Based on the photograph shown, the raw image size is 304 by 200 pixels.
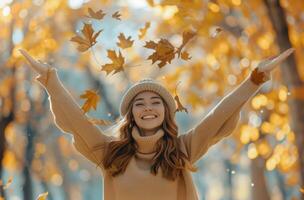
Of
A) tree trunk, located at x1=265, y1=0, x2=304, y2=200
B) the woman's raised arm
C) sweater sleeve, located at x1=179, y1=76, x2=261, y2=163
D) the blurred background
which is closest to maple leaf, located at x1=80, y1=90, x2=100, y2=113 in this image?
the woman's raised arm

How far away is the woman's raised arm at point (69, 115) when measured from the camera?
3.82 m

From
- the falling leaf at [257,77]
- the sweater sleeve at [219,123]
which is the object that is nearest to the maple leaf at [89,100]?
the sweater sleeve at [219,123]

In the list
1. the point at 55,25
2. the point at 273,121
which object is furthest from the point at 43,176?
the point at 273,121

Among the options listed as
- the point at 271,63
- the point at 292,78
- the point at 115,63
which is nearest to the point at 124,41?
the point at 115,63

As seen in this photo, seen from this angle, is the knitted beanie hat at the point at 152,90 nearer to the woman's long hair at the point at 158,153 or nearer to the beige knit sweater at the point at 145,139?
the woman's long hair at the point at 158,153

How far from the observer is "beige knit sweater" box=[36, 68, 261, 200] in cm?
377

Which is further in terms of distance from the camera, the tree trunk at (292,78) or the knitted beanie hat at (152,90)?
the tree trunk at (292,78)

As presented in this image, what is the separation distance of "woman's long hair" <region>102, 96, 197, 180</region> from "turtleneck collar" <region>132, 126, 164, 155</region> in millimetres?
27

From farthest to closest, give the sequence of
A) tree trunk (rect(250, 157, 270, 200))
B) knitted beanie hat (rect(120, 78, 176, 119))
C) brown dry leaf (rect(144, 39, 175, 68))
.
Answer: tree trunk (rect(250, 157, 270, 200)) < brown dry leaf (rect(144, 39, 175, 68)) < knitted beanie hat (rect(120, 78, 176, 119))

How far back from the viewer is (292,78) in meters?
6.36

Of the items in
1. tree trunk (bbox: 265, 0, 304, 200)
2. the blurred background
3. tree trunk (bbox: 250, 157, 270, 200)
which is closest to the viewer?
tree trunk (bbox: 265, 0, 304, 200)

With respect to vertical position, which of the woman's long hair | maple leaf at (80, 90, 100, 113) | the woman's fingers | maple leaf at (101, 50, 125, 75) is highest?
the woman's fingers

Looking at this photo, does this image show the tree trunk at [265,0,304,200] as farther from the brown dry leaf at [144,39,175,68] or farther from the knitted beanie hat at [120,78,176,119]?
the knitted beanie hat at [120,78,176,119]

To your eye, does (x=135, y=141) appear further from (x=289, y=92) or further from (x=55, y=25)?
(x=55, y=25)
